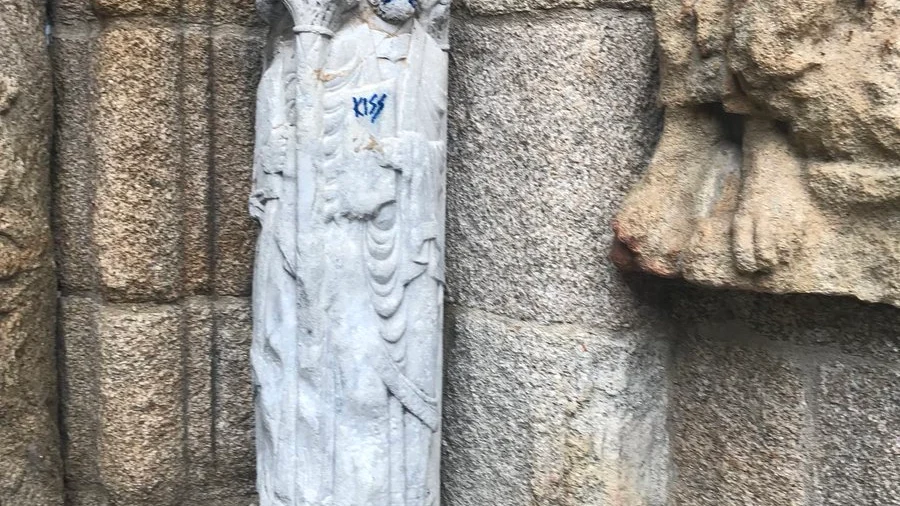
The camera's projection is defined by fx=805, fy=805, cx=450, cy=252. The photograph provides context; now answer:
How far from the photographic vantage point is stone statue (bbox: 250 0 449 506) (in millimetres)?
1436

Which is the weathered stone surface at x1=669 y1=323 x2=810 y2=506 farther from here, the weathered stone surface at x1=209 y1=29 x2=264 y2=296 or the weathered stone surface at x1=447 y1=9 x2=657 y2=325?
the weathered stone surface at x1=209 y1=29 x2=264 y2=296

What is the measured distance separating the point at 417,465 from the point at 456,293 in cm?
38

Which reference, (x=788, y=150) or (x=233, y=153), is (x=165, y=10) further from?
(x=788, y=150)

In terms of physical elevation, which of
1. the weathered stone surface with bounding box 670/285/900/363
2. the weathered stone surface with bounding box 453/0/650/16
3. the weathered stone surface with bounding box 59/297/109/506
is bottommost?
the weathered stone surface with bounding box 59/297/109/506

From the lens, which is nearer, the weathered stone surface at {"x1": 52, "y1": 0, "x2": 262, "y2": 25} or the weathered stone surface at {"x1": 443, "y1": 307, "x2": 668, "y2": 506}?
the weathered stone surface at {"x1": 443, "y1": 307, "x2": 668, "y2": 506}

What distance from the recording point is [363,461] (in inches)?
59.2

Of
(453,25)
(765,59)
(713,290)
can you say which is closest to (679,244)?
(713,290)

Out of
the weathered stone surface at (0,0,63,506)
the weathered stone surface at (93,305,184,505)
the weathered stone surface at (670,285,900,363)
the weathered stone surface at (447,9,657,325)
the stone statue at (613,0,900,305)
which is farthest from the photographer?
the weathered stone surface at (93,305,184,505)

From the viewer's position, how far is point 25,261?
175 cm

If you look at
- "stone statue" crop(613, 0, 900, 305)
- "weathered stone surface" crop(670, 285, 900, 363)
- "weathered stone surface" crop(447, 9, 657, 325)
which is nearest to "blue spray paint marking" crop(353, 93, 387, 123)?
"weathered stone surface" crop(447, 9, 657, 325)

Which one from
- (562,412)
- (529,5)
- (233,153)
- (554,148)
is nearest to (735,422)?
(562,412)

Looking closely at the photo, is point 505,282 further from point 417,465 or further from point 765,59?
point 765,59

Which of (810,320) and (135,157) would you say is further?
(135,157)

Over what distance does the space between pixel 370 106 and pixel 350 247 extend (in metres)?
0.26
